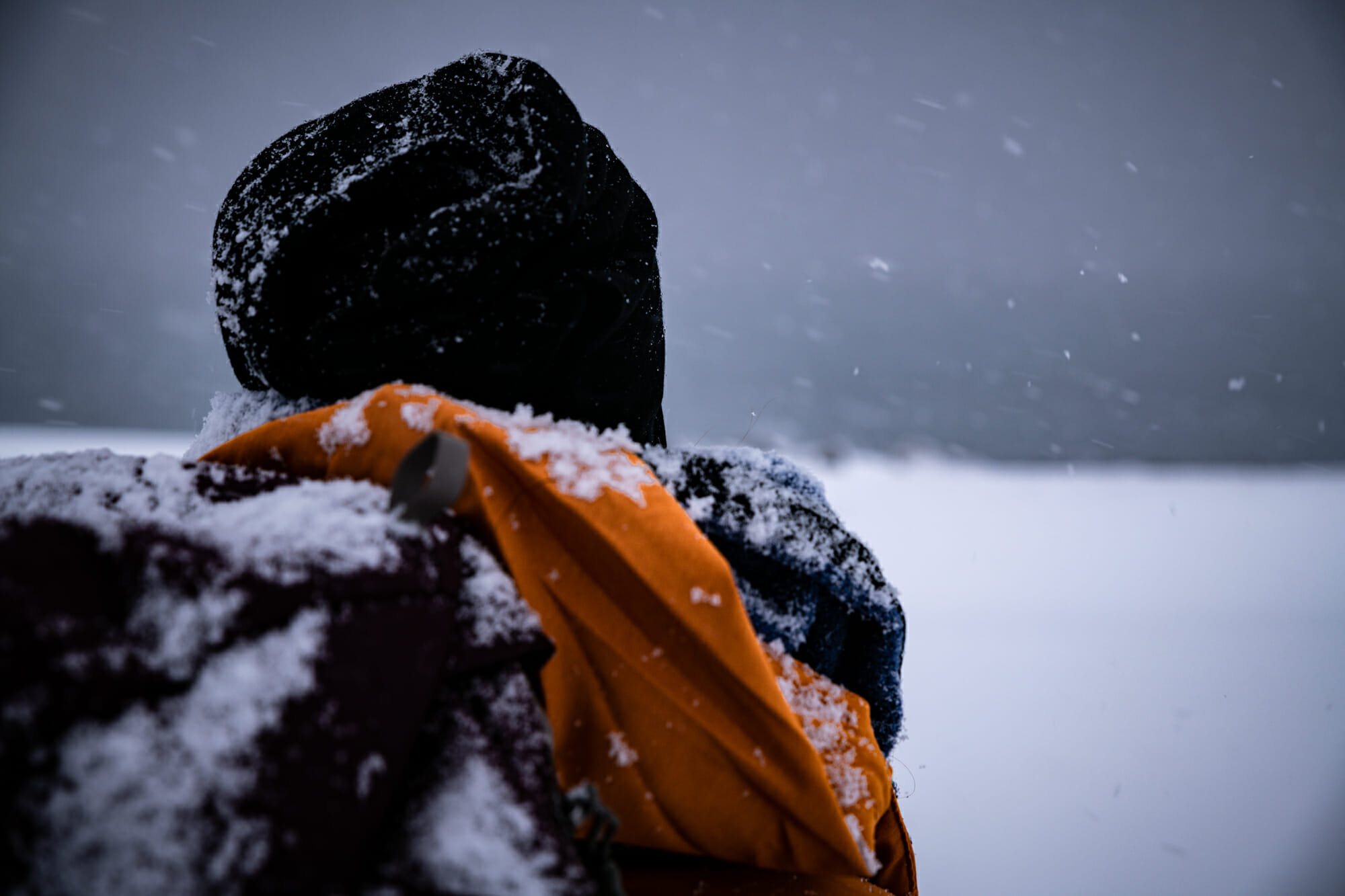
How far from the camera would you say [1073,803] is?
145 centimetres

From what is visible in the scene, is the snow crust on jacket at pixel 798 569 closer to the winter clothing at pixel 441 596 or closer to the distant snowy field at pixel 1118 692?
the winter clothing at pixel 441 596

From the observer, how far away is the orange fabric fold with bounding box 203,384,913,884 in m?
0.43

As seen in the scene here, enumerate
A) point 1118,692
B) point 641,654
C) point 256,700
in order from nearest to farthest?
point 256,700 < point 641,654 < point 1118,692

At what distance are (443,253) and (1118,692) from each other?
2507 millimetres

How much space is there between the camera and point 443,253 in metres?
0.50

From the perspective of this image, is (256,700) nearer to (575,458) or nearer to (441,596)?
A: (441,596)

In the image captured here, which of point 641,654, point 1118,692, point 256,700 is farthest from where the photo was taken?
point 1118,692

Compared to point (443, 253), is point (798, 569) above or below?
below

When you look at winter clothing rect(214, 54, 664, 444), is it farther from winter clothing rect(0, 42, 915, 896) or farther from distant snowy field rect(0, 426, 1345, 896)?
distant snowy field rect(0, 426, 1345, 896)

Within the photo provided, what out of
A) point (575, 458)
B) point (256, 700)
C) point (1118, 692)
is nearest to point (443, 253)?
point (575, 458)

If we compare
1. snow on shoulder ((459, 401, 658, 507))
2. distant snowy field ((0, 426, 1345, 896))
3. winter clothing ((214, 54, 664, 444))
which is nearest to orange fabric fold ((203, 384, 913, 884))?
snow on shoulder ((459, 401, 658, 507))

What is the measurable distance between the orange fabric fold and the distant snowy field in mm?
638

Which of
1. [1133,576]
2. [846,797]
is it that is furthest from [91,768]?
[1133,576]

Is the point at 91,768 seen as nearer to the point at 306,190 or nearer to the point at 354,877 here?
the point at 354,877
